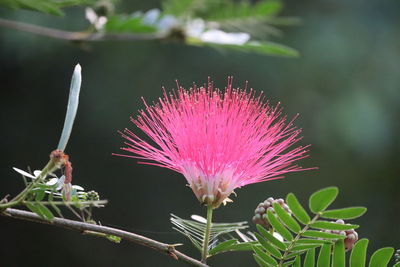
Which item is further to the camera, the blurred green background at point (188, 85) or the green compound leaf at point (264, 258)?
the blurred green background at point (188, 85)

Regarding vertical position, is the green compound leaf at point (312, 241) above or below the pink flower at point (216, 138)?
below

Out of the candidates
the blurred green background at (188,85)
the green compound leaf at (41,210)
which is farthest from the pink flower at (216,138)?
the blurred green background at (188,85)

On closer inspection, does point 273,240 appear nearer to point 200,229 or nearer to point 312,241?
point 312,241

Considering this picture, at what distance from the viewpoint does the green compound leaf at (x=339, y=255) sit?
41.9 inches

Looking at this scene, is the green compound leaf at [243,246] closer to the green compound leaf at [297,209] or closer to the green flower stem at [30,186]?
the green compound leaf at [297,209]

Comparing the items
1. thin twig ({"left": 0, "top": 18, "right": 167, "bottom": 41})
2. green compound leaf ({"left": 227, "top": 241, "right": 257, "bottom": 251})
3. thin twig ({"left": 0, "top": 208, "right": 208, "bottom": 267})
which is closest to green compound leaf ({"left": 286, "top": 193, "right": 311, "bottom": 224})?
green compound leaf ({"left": 227, "top": 241, "right": 257, "bottom": 251})

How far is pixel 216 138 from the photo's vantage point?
1206mm

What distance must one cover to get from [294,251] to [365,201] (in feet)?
15.4

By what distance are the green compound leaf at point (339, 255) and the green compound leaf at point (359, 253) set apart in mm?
17

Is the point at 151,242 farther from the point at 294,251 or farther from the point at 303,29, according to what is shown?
the point at 303,29

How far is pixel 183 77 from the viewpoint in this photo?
5.00 meters

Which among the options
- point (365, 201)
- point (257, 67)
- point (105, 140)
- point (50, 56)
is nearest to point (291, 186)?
point (365, 201)

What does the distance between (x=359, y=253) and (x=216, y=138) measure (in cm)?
32

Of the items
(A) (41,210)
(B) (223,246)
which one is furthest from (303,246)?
(A) (41,210)
